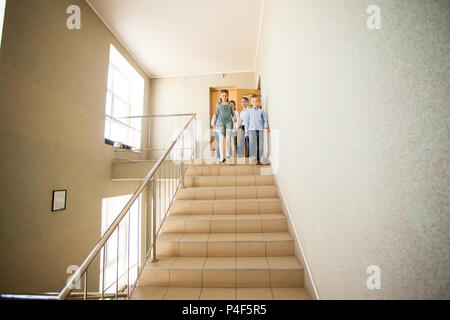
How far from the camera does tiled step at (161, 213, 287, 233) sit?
242 cm

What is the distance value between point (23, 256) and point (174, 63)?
17.8ft

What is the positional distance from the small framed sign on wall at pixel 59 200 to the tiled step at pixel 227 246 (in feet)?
5.83

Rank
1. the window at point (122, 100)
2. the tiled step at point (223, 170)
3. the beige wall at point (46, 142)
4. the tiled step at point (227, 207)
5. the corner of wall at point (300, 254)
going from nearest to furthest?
the corner of wall at point (300, 254)
the beige wall at point (46, 142)
the tiled step at point (227, 207)
the tiled step at point (223, 170)
the window at point (122, 100)

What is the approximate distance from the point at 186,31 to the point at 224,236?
455 cm

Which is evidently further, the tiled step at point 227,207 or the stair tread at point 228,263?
the tiled step at point 227,207

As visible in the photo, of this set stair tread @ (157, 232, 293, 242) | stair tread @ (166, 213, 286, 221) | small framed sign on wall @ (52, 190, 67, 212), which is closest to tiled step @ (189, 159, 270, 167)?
stair tread @ (166, 213, 286, 221)

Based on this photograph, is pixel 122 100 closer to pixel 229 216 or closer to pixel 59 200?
pixel 59 200

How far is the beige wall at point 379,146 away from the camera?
620 millimetres

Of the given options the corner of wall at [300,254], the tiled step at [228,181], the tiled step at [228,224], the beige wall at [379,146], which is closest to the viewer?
the beige wall at [379,146]

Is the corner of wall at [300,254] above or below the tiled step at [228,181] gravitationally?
below

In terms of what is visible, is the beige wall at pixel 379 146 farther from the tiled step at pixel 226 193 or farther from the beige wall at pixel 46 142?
the beige wall at pixel 46 142

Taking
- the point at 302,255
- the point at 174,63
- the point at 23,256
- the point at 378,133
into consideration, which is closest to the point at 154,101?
the point at 174,63

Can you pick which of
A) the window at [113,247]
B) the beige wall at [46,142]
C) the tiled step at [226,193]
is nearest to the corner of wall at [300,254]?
the tiled step at [226,193]

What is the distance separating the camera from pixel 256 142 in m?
3.88
